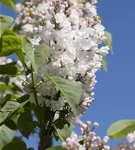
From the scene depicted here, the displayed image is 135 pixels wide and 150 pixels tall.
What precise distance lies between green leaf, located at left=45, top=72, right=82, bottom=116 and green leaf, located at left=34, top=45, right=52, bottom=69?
7cm

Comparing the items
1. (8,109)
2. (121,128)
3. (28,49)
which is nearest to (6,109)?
(8,109)

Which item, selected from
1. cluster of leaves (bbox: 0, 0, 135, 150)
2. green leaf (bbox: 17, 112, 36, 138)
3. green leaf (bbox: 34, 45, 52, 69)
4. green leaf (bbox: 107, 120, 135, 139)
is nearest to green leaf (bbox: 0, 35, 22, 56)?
cluster of leaves (bbox: 0, 0, 135, 150)

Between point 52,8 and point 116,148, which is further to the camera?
point 52,8

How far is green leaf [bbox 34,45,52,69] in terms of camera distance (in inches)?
50.6

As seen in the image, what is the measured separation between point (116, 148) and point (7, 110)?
0.39 meters

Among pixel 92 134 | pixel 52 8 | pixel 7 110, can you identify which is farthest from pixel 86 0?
pixel 92 134

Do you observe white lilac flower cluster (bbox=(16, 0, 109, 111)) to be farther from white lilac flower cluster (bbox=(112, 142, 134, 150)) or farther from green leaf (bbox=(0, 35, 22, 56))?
white lilac flower cluster (bbox=(112, 142, 134, 150))

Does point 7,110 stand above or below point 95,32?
below

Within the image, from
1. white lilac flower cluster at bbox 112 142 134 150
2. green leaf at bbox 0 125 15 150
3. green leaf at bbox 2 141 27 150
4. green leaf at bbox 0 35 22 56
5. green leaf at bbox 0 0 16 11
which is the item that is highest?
green leaf at bbox 0 0 16 11

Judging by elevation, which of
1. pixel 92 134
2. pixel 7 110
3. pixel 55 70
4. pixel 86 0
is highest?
pixel 86 0

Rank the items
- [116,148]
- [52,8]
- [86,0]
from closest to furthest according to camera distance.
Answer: [116,148] → [52,8] → [86,0]

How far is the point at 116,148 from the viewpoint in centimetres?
121

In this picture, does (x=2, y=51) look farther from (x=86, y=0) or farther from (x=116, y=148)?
(x=86, y=0)

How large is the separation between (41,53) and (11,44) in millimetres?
188
